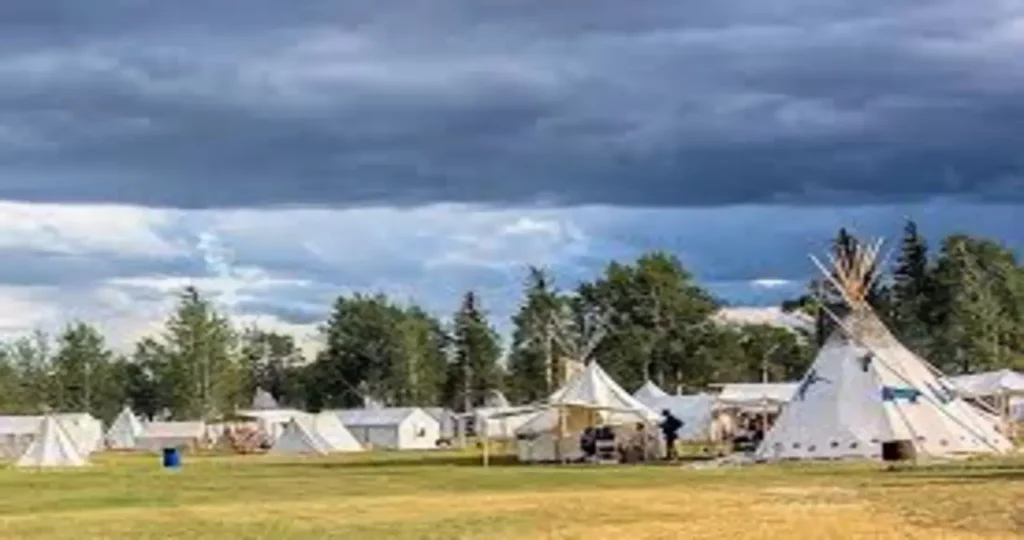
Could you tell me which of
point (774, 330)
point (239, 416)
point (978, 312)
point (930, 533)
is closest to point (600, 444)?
point (930, 533)

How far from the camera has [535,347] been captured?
160 meters

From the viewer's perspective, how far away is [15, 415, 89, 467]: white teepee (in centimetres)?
8590

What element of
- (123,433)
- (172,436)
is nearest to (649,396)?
(172,436)

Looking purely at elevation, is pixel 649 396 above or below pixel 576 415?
above

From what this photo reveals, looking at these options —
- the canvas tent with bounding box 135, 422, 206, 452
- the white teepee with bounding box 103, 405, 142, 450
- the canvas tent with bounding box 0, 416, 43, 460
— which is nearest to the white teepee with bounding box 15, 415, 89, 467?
the canvas tent with bounding box 0, 416, 43, 460

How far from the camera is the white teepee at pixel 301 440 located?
107 m

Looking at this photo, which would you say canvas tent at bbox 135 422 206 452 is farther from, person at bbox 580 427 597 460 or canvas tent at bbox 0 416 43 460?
person at bbox 580 427 597 460

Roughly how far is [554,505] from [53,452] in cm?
5552

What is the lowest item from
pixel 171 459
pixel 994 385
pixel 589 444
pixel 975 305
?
Answer: pixel 589 444

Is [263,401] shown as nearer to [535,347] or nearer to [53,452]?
[535,347]

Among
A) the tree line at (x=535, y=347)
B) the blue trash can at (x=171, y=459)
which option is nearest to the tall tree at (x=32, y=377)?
the tree line at (x=535, y=347)

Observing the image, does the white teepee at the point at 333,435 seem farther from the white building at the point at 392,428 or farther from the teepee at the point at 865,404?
the teepee at the point at 865,404

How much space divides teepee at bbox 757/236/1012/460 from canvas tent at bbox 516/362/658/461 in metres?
8.68

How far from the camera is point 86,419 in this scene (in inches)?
5231
